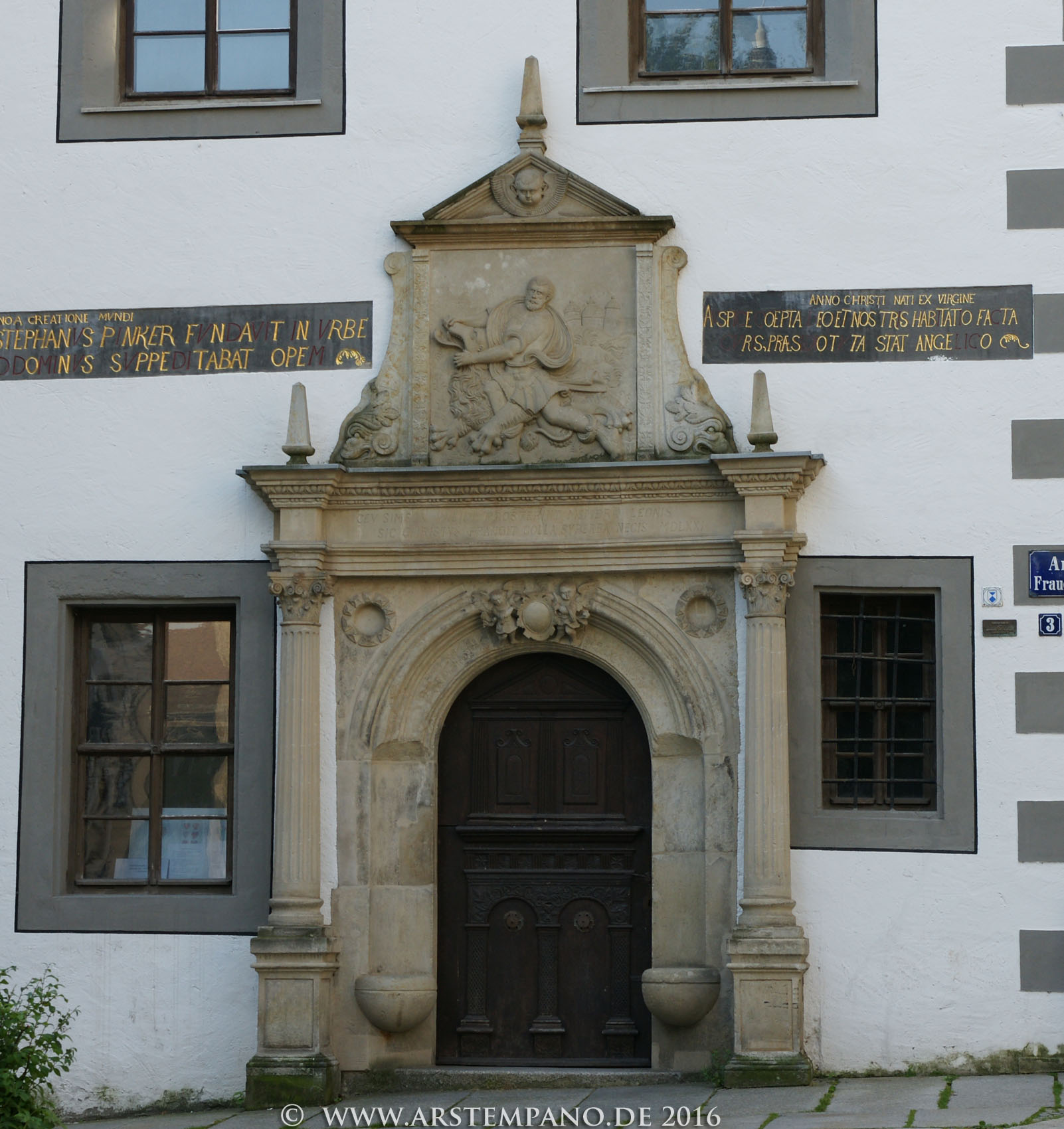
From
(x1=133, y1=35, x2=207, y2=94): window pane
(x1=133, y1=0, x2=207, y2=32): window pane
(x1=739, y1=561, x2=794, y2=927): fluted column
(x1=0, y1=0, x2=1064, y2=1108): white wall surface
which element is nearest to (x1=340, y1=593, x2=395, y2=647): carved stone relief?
(x1=0, y1=0, x2=1064, y2=1108): white wall surface

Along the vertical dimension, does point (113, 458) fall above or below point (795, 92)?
below

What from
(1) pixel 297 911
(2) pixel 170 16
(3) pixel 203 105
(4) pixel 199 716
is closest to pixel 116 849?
(4) pixel 199 716

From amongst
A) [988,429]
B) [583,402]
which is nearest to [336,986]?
[583,402]

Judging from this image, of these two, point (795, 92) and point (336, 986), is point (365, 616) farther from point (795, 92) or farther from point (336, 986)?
point (795, 92)

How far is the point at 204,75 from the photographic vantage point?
31.5 ft

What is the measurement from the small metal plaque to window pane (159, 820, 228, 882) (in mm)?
3960

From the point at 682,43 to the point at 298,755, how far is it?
13.6 feet

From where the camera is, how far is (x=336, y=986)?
29.5ft

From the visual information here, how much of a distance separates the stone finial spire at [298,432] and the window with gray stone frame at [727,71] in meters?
2.01

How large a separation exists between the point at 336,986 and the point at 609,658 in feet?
6.96

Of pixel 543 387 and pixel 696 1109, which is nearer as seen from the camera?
pixel 696 1109

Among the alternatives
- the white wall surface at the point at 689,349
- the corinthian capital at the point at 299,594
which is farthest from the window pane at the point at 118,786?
the corinthian capital at the point at 299,594

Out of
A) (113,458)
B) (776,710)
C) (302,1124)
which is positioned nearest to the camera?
(302,1124)

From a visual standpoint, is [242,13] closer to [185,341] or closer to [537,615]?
[185,341]
